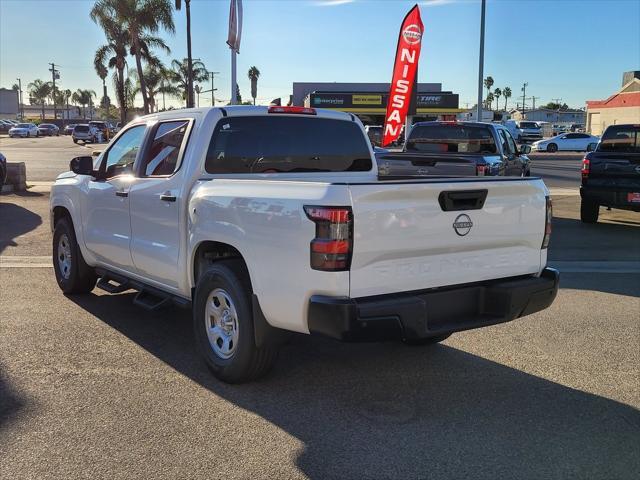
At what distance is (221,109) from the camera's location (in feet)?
16.1

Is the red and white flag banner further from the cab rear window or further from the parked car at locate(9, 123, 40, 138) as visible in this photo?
the parked car at locate(9, 123, 40, 138)

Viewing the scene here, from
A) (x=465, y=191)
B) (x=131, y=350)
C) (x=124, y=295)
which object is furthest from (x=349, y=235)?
(x=124, y=295)

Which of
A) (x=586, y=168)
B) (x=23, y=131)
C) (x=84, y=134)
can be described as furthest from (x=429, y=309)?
(x=23, y=131)

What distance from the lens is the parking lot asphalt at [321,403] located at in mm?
3354

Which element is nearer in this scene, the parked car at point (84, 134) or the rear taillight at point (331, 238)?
the rear taillight at point (331, 238)

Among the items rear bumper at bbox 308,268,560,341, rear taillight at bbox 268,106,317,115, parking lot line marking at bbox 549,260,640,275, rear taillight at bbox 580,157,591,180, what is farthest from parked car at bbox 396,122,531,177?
rear bumper at bbox 308,268,560,341

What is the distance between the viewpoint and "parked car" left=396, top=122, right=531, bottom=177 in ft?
36.1

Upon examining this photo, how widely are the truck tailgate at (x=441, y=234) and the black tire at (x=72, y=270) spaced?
3.88 metres

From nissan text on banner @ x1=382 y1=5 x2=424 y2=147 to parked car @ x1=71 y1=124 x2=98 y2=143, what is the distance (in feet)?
123

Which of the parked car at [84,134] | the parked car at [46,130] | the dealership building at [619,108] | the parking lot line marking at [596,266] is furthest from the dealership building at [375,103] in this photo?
the parking lot line marking at [596,266]

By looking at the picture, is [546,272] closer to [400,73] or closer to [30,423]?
[30,423]

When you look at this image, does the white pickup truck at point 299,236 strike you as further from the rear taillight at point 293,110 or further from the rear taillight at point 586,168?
the rear taillight at point 586,168

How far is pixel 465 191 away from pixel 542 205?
77 centimetres

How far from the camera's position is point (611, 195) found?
1126cm
